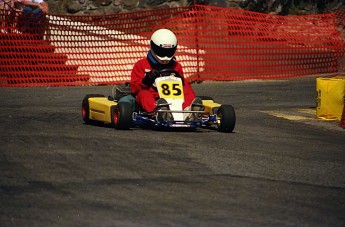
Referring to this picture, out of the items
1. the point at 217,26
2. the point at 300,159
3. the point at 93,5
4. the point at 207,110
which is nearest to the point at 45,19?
the point at 217,26

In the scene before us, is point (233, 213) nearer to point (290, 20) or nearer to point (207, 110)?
point (207, 110)

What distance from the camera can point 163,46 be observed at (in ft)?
39.8

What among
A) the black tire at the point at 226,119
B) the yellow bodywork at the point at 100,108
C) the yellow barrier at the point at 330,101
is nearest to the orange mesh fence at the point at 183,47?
the yellow barrier at the point at 330,101

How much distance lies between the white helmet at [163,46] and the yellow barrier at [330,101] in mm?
2852

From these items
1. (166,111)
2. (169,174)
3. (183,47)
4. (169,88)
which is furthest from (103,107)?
(183,47)

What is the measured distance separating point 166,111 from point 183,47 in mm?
9714

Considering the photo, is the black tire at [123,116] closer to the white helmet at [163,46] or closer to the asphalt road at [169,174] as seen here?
the asphalt road at [169,174]

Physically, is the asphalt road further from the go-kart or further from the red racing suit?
the red racing suit

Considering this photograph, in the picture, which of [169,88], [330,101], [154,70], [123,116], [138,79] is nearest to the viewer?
[123,116]

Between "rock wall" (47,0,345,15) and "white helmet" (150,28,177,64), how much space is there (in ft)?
44.7

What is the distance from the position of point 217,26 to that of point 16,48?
14.0ft

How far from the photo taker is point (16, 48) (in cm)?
1986

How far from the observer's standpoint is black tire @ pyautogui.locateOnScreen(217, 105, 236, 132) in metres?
11.5

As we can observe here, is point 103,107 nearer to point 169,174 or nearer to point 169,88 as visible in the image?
point 169,88
